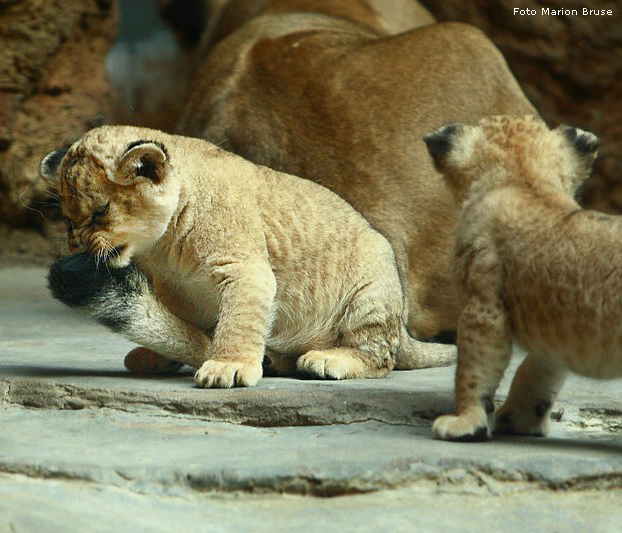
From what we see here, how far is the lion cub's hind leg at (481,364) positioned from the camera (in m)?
3.42

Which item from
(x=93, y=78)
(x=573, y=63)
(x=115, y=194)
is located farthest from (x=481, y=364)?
(x=93, y=78)

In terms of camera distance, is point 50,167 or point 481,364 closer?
point 481,364

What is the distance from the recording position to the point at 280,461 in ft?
9.96

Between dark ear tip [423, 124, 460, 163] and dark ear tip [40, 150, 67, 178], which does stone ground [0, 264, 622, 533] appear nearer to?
dark ear tip [40, 150, 67, 178]

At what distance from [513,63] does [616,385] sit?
4934 millimetres

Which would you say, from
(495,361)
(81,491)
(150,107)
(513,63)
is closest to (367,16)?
(513,63)

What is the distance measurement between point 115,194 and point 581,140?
1673 millimetres

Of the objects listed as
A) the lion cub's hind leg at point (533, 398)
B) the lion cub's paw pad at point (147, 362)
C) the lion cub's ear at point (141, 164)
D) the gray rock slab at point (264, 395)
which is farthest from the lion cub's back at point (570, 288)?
the lion cub's paw pad at point (147, 362)

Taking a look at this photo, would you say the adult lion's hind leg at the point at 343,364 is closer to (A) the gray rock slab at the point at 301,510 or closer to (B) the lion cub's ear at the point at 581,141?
(B) the lion cub's ear at the point at 581,141

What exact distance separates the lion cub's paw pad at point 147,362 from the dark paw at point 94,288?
1.29 ft

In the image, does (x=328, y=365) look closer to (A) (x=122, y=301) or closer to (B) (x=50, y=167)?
(A) (x=122, y=301)

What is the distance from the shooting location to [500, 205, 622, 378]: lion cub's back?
3.22 metres

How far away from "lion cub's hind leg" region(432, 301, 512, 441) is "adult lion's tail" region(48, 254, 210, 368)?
1.23 meters

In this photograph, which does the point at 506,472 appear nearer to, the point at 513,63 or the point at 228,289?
the point at 228,289
